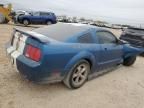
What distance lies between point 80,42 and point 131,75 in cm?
262

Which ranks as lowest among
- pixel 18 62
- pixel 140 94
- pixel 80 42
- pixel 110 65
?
pixel 140 94

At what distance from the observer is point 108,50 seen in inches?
227

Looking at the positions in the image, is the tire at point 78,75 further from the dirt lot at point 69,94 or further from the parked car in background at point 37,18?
the parked car in background at point 37,18

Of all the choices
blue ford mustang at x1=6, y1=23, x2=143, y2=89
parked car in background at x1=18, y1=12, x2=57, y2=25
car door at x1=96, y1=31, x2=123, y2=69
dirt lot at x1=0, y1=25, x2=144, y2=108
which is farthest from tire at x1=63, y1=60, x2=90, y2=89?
parked car in background at x1=18, y1=12, x2=57, y2=25

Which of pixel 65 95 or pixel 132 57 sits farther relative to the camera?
pixel 132 57

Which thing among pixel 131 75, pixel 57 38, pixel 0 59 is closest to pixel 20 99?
pixel 57 38

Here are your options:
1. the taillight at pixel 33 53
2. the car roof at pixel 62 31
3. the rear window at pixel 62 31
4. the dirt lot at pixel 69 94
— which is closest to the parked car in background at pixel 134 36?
the dirt lot at pixel 69 94

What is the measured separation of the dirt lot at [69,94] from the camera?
4.19m

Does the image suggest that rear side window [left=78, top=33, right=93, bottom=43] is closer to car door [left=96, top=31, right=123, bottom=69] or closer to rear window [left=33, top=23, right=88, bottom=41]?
rear window [left=33, top=23, right=88, bottom=41]

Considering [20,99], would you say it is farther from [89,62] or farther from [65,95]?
[89,62]

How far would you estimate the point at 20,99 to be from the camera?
4211 millimetres

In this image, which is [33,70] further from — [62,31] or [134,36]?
[134,36]

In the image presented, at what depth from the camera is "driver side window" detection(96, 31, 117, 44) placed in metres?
5.58

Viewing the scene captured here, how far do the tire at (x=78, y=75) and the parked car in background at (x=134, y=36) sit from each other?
19.7 ft
